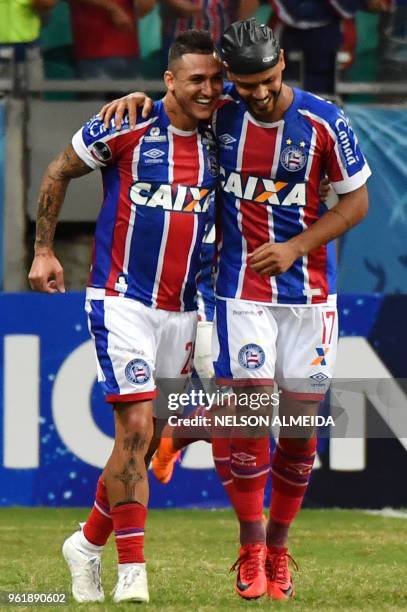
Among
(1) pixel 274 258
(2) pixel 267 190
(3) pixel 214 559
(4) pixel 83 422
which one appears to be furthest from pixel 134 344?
(4) pixel 83 422

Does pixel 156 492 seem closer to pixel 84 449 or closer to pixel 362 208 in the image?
pixel 84 449

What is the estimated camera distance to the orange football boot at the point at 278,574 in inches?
218

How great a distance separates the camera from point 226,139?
5.62 meters

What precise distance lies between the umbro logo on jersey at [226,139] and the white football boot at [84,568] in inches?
63.5

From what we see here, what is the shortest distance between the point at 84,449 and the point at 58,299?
0.93 metres

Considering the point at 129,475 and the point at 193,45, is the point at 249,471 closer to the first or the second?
the point at 129,475

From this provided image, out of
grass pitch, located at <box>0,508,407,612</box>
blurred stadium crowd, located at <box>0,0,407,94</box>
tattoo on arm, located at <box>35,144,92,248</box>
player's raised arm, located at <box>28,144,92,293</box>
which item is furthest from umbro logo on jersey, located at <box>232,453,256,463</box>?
blurred stadium crowd, located at <box>0,0,407,94</box>

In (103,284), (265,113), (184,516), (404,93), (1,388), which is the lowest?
(184,516)

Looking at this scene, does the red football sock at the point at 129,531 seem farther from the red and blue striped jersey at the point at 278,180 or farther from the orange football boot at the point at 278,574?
the red and blue striped jersey at the point at 278,180

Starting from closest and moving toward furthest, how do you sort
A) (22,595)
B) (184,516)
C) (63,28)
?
(22,595)
(184,516)
(63,28)

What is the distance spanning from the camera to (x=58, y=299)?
8.80m

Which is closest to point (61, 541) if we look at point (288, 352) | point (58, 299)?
point (58, 299)

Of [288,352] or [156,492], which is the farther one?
[156,492]

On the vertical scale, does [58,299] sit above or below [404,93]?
below
